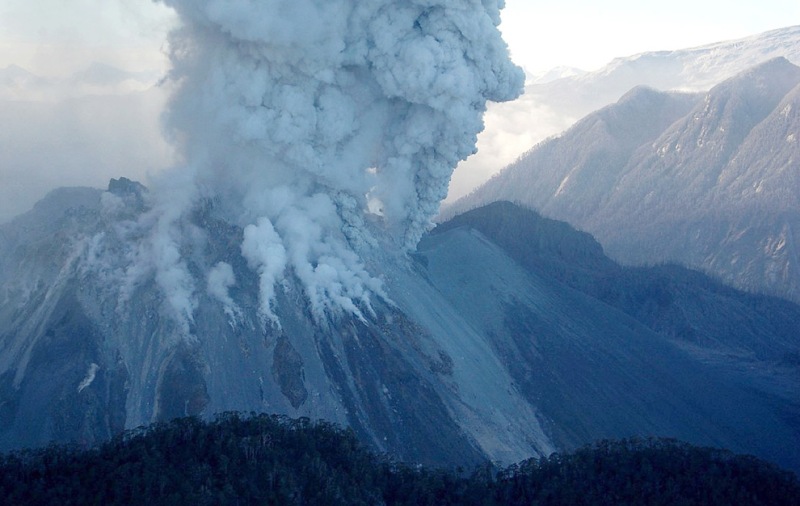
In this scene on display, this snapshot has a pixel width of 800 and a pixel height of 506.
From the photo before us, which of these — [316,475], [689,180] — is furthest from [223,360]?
[689,180]

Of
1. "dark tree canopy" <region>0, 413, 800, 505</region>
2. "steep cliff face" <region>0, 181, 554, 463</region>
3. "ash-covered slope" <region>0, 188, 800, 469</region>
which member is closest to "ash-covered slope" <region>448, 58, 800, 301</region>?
"ash-covered slope" <region>0, 188, 800, 469</region>

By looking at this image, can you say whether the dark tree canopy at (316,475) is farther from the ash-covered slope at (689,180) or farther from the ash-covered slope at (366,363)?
the ash-covered slope at (689,180)

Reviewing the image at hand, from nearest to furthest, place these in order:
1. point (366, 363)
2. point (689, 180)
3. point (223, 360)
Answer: point (223, 360), point (366, 363), point (689, 180)

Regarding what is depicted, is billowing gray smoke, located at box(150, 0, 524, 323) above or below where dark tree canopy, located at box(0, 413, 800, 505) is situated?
above

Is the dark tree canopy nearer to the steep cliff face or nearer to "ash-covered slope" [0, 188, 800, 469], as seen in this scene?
the steep cliff face

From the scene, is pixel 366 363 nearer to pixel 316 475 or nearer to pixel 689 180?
pixel 316 475

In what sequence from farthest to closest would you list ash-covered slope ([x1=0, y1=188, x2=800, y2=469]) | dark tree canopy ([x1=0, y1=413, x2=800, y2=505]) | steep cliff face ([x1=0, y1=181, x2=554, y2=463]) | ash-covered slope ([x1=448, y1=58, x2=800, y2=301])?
ash-covered slope ([x1=448, y1=58, x2=800, y2=301]) → ash-covered slope ([x1=0, y1=188, x2=800, y2=469]) → steep cliff face ([x1=0, y1=181, x2=554, y2=463]) → dark tree canopy ([x1=0, y1=413, x2=800, y2=505])

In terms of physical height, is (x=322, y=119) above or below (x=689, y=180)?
below
